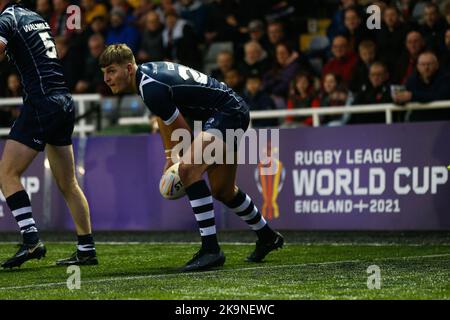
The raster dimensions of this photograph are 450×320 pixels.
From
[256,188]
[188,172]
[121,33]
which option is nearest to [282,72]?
[256,188]

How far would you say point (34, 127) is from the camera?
9.24 metres

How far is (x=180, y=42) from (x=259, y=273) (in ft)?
30.8

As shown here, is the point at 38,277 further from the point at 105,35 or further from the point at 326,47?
the point at 105,35

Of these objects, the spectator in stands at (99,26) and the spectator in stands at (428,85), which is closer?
the spectator in stands at (428,85)

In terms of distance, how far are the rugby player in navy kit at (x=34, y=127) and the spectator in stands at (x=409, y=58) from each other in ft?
19.7

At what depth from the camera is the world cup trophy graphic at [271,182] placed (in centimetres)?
1387

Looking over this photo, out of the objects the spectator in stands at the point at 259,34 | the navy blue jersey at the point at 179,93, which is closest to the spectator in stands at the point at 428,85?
the spectator in stands at the point at 259,34

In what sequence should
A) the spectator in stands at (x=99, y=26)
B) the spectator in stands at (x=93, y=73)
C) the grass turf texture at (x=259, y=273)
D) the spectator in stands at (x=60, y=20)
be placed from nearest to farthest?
the grass turf texture at (x=259, y=273) < the spectator in stands at (x=93, y=73) < the spectator in stands at (x=99, y=26) < the spectator in stands at (x=60, y=20)

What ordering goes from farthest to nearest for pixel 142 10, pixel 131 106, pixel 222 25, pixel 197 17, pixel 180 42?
pixel 142 10 < pixel 197 17 < pixel 222 25 < pixel 131 106 < pixel 180 42

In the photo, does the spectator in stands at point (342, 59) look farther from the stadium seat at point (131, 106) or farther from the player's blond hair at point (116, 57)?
the player's blond hair at point (116, 57)

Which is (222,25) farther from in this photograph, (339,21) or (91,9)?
(91,9)

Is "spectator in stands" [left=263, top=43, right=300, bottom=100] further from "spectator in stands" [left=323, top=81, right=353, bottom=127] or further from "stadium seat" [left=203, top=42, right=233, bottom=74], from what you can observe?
"stadium seat" [left=203, top=42, right=233, bottom=74]

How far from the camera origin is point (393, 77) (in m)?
14.6

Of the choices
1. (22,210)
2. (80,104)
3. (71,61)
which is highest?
(71,61)
